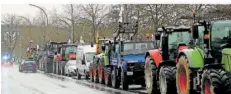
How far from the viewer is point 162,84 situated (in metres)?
12.3

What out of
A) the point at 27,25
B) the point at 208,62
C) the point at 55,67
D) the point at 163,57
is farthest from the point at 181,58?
the point at 27,25

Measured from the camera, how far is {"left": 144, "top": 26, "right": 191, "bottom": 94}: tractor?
1193cm

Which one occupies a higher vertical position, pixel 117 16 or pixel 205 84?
pixel 117 16

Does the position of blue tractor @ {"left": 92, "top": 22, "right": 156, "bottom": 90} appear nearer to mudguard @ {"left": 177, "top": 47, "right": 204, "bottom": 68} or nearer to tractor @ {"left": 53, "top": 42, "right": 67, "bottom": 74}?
mudguard @ {"left": 177, "top": 47, "right": 204, "bottom": 68}

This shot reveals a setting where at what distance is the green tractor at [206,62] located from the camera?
9.04 m

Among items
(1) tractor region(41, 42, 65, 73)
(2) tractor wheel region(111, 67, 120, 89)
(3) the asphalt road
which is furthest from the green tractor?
(1) tractor region(41, 42, 65, 73)

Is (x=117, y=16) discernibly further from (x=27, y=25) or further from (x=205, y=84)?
(x=205, y=84)

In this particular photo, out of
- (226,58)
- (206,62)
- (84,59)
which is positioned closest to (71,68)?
(84,59)

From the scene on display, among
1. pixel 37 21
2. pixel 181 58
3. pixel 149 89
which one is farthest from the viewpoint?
pixel 37 21

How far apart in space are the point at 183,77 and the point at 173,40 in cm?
186

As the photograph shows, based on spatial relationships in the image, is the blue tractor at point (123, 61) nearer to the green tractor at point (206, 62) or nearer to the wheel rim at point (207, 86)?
the green tractor at point (206, 62)

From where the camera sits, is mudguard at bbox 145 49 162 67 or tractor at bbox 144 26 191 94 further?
mudguard at bbox 145 49 162 67

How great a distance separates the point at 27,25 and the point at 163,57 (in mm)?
24358

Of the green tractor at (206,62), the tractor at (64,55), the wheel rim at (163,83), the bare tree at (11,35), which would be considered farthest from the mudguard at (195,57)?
the bare tree at (11,35)
